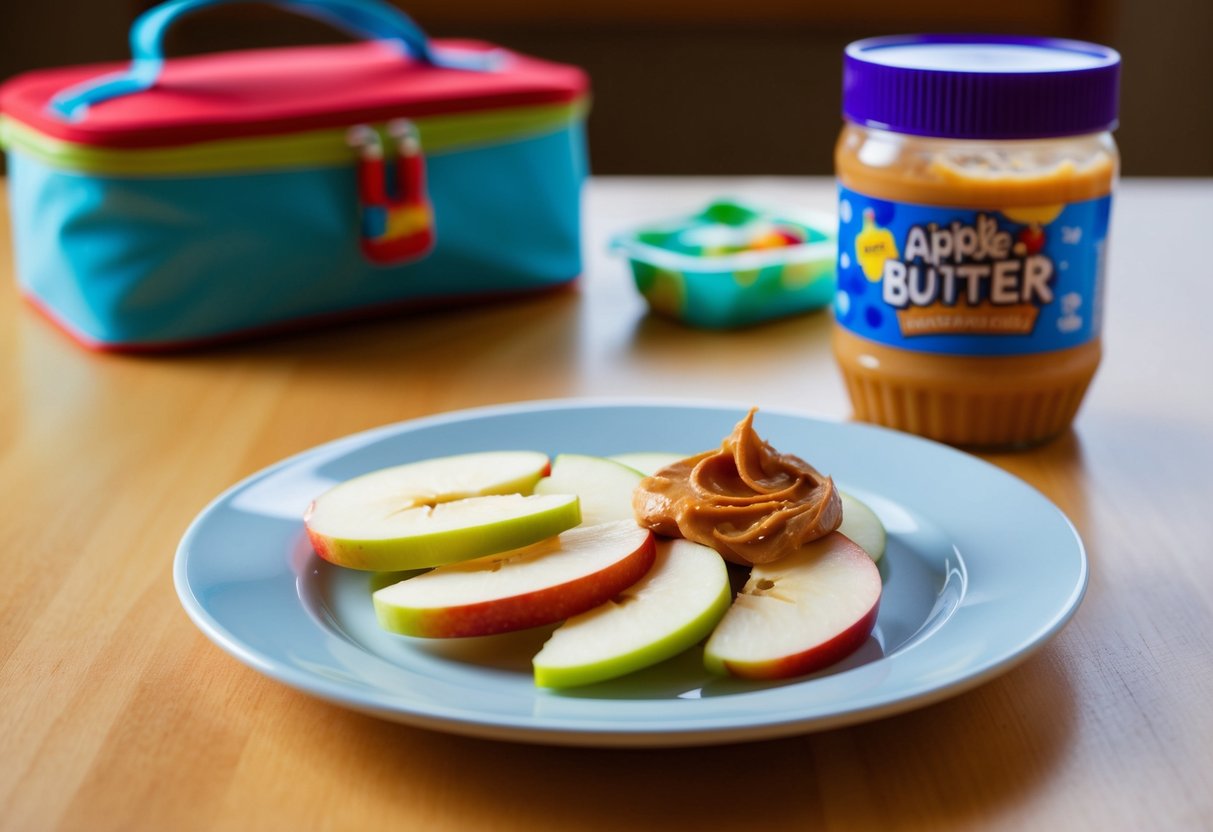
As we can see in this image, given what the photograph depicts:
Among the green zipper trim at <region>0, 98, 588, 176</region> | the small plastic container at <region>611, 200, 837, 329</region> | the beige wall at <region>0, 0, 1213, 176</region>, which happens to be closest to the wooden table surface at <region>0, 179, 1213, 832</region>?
the small plastic container at <region>611, 200, 837, 329</region>

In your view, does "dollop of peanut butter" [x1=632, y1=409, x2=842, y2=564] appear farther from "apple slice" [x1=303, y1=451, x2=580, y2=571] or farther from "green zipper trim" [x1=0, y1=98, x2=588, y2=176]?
"green zipper trim" [x1=0, y1=98, x2=588, y2=176]

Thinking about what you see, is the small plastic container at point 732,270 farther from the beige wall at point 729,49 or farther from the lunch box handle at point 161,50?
the beige wall at point 729,49

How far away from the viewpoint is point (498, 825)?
49cm

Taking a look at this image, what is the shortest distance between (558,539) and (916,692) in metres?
0.19

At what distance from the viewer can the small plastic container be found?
1.08m

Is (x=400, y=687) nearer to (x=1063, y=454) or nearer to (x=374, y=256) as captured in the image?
(x=1063, y=454)

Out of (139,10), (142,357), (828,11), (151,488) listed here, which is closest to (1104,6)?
(828,11)

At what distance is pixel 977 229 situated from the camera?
78 cm

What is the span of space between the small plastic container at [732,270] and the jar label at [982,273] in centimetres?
26

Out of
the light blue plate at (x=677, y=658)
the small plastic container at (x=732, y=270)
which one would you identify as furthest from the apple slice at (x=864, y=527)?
the small plastic container at (x=732, y=270)

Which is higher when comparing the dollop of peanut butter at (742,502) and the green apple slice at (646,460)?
the dollop of peanut butter at (742,502)

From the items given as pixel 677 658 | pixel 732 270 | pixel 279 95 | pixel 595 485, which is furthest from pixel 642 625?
pixel 279 95

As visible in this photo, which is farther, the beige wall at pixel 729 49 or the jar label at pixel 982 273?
the beige wall at pixel 729 49

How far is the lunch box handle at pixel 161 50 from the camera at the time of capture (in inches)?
41.3
